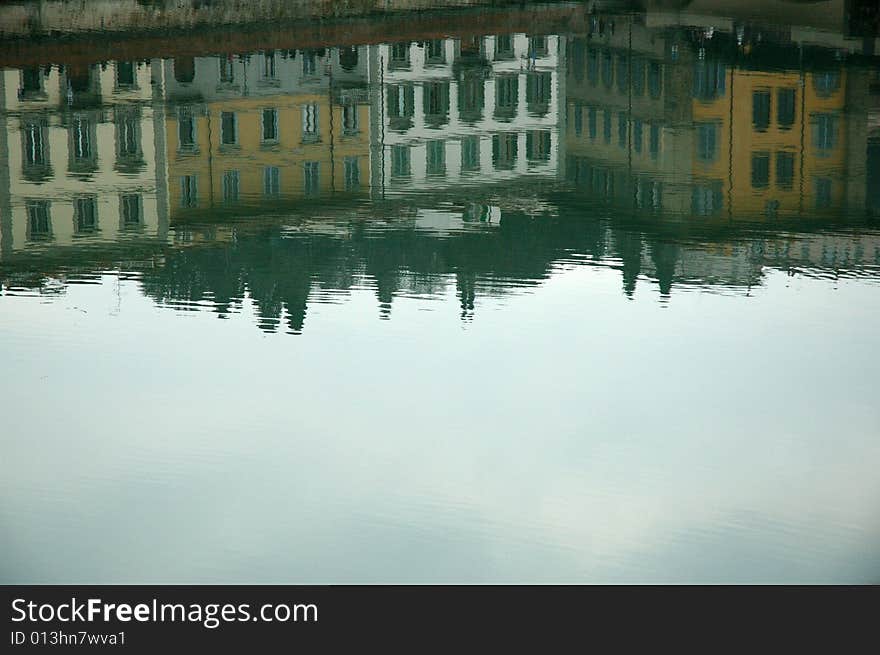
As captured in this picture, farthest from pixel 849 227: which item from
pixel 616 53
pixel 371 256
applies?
pixel 616 53

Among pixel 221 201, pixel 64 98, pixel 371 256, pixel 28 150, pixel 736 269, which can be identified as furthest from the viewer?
pixel 64 98

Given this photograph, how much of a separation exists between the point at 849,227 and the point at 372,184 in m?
15.8

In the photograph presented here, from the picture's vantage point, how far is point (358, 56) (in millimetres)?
50938

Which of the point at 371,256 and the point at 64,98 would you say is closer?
the point at 371,256

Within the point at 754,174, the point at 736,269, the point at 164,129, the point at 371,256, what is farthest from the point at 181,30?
the point at 736,269

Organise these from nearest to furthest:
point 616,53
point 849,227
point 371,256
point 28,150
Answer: point 371,256 < point 849,227 < point 28,150 < point 616,53

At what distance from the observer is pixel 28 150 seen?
39.2 metres

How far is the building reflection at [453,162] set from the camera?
2422 centimetres

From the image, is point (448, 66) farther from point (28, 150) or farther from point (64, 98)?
point (28, 150)

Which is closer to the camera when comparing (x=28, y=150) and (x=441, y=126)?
(x=28, y=150)

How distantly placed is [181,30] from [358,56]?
5.07 m

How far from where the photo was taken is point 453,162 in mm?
47281

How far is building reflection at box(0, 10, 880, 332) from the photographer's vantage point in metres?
24.2

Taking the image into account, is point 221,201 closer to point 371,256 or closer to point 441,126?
point 371,256
